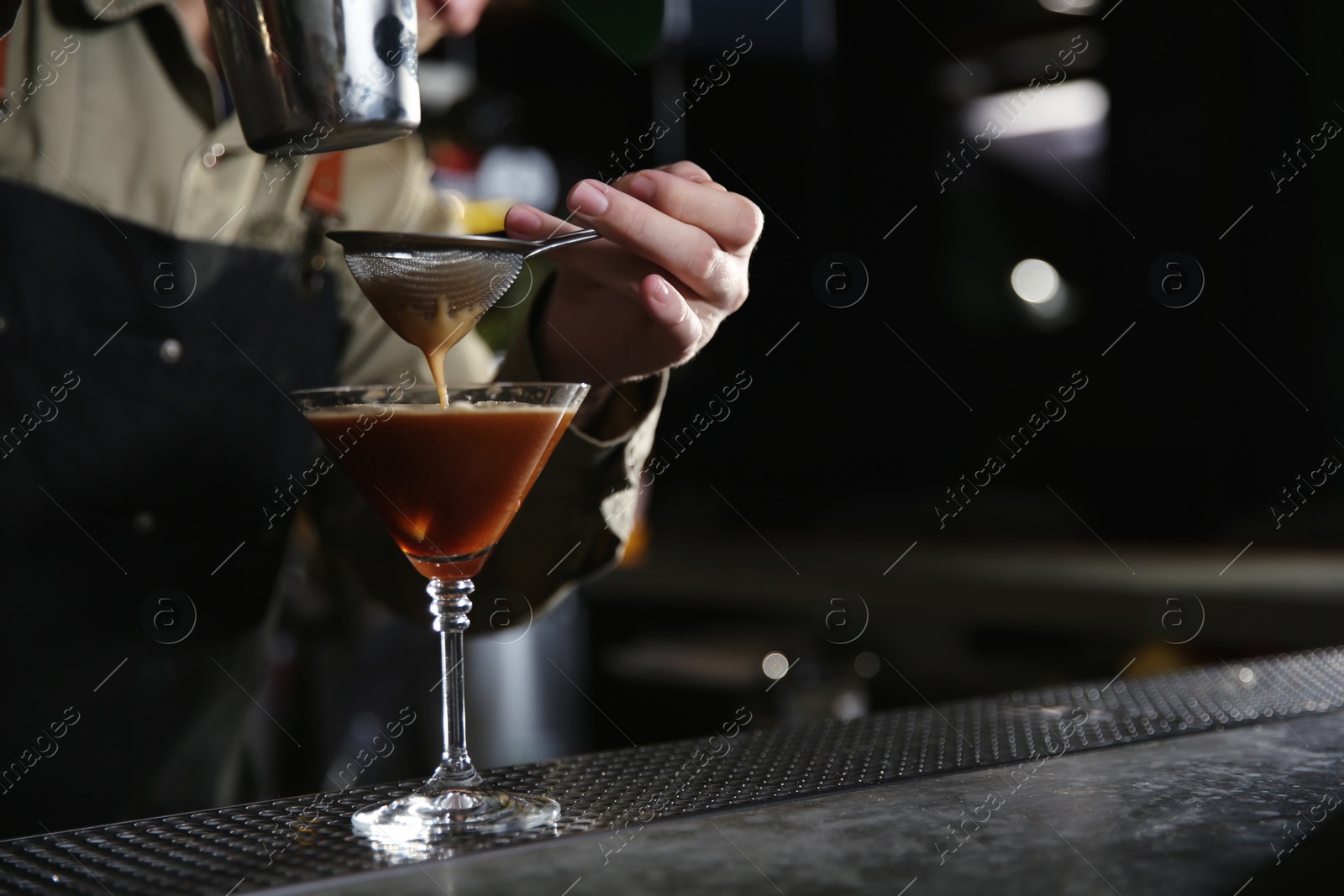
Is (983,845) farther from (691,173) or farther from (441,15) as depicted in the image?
(441,15)

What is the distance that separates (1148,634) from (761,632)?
48.5 inches

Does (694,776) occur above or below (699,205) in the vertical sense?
below

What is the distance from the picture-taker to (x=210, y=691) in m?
1.74

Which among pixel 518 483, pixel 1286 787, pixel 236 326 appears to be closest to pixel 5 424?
pixel 236 326

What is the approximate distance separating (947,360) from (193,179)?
2.73m

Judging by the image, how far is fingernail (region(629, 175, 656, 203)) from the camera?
1161 mm

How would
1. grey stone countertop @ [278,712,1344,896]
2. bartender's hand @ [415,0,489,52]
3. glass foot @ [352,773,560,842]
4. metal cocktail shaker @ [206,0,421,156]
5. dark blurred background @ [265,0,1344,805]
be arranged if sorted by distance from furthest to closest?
1. dark blurred background @ [265,0,1344,805]
2. bartender's hand @ [415,0,489,52]
3. metal cocktail shaker @ [206,0,421,156]
4. glass foot @ [352,773,560,842]
5. grey stone countertop @ [278,712,1344,896]

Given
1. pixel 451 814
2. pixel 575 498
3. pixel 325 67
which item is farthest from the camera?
pixel 575 498

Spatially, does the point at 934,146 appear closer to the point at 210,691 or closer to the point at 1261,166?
the point at 1261,166

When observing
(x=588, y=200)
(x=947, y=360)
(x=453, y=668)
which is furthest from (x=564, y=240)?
(x=947, y=360)

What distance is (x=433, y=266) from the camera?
1.15 metres

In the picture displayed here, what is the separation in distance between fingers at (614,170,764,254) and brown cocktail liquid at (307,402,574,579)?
22cm

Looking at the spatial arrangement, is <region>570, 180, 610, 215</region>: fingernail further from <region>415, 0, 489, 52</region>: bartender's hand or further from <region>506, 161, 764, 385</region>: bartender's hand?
<region>415, 0, 489, 52</region>: bartender's hand

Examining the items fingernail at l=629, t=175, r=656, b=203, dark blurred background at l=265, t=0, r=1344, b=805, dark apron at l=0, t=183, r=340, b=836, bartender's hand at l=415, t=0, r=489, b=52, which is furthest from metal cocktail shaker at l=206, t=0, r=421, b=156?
dark blurred background at l=265, t=0, r=1344, b=805
